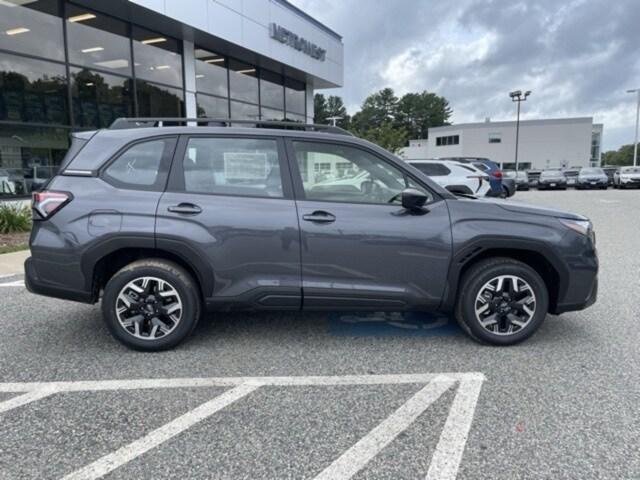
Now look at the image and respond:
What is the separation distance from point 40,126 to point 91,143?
9.31 metres

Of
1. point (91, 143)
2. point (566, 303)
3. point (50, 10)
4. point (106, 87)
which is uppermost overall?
point (50, 10)

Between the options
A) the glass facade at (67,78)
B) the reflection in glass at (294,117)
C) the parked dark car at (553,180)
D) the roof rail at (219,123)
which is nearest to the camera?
the roof rail at (219,123)

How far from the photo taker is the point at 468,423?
2758 millimetres

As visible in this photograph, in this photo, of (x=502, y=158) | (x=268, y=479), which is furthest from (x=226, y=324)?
(x=502, y=158)

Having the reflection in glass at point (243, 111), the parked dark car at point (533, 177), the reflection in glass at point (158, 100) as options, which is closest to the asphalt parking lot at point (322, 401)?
the reflection in glass at point (158, 100)

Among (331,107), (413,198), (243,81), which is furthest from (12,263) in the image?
(331,107)

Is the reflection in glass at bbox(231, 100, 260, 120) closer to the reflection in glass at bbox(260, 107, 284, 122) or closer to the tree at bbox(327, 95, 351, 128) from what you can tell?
the reflection in glass at bbox(260, 107, 284, 122)

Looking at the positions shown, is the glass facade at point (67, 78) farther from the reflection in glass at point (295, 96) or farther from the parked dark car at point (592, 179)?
the parked dark car at point (592, 179)

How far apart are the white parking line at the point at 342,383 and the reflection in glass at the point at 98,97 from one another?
1097 centimetres

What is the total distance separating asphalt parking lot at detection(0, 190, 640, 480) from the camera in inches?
94.5

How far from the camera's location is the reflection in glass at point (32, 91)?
35.3 feet

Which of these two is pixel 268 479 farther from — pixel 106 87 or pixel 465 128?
pixel 465 128

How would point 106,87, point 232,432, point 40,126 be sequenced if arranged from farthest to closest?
point 106,87, point 40,126, point 232,432

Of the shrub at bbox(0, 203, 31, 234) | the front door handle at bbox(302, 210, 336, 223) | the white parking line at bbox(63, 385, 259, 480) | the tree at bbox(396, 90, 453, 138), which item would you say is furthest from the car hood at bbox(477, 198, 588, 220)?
the tree at bbox(396, 90, 453, 138)
